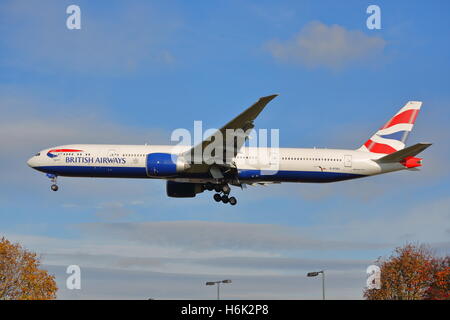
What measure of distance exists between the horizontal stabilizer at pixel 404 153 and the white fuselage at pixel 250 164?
1.84 ft

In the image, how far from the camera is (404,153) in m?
51.4

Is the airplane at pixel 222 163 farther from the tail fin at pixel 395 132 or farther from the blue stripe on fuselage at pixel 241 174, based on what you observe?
the tail fin at pixel 395 132

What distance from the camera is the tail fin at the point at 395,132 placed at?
5631cm

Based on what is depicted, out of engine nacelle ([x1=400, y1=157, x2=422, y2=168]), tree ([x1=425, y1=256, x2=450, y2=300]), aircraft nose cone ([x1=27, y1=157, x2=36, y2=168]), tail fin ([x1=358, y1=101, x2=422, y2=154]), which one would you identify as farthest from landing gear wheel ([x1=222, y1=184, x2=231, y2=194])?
tree ([x1=425, y1=256, x2=450, y2=300])

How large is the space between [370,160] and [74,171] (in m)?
23.8

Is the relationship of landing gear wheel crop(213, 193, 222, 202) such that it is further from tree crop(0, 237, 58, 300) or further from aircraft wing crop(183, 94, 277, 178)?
tree crop(0, 237, 58, 300)

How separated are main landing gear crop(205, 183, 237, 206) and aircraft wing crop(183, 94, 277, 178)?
1.79 meters

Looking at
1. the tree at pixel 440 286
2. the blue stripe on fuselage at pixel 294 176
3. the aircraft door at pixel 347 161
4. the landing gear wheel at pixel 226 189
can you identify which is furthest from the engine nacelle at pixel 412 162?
the tree at pixel 440 286

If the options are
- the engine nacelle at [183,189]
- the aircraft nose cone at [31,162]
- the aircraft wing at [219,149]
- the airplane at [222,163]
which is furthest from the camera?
the engine nacelle at [183,189]

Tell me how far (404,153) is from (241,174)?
12.8 meters
